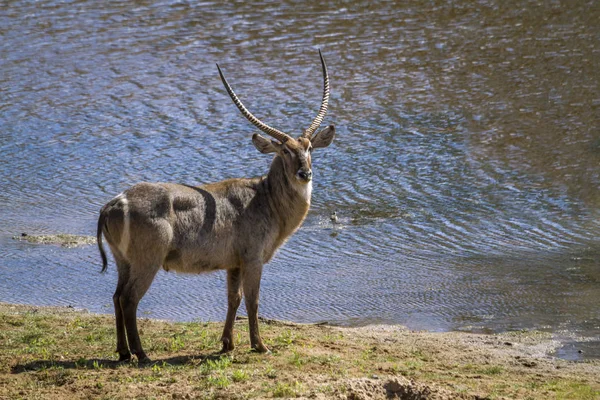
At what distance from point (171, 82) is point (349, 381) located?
42.5 ft

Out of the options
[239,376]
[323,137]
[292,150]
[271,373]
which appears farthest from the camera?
[323,137]

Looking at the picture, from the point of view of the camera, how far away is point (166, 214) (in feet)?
27.9

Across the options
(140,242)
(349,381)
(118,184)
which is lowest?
(118,184)

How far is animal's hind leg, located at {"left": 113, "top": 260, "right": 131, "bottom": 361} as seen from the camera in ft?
27.7

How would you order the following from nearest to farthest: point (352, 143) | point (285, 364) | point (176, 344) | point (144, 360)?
point (285, 364), point (144, 360), point (176, 344), point (352, 143)

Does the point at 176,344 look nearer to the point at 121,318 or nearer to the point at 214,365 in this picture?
the point at 121,318

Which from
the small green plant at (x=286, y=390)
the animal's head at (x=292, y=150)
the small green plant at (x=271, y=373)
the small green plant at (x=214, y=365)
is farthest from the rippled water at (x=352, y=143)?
the small green plant at (x=286, y=390)

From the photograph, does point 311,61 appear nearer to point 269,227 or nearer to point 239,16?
point 239,16

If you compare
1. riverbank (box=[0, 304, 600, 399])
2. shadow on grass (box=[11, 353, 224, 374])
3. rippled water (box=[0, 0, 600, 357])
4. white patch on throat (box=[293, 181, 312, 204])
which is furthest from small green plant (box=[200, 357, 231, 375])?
rippled water (box=[0, 0, 600, 357])

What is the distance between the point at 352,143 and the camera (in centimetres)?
1598

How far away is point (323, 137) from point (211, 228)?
159 centimetres

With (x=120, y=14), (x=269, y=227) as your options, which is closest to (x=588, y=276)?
(x=269, y=227)

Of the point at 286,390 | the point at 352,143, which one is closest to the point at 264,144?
the point at 286,390

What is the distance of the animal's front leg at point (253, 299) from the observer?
8766 millimetres
